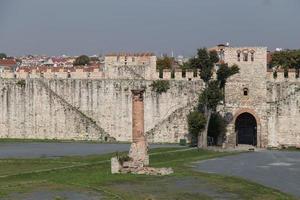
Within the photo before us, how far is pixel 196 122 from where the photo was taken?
4797 centimetres

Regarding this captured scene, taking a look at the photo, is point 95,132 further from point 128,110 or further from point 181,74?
point 181,74

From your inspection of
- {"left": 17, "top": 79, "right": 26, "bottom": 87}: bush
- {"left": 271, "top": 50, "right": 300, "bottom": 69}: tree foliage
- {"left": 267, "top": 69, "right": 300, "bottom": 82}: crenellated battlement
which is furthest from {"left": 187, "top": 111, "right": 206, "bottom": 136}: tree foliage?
{"left": 271, "top": 50, "right": 300, "bottom": 69}: tree foliage

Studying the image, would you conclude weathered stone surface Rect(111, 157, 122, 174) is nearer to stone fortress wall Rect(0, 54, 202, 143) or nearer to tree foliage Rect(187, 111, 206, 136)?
tree foliage Rect(187, 111, 206, 136)

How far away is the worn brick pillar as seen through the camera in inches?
1348

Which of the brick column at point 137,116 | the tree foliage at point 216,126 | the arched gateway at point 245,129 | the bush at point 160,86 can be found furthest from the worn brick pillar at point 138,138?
the arched gateway at point 245,129

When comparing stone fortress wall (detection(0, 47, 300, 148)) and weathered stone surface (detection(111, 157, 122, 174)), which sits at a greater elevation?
stone fortress wall (detection(0, 47, 300, 148))

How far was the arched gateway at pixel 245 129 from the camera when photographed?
52969 mm

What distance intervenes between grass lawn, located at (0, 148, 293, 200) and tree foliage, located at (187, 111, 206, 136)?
944cm

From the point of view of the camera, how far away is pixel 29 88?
55656mm

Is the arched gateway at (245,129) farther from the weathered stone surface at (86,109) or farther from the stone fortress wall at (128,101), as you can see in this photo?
the weathered stone surface at (86,109)

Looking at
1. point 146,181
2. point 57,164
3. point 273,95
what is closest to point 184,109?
point 273,95

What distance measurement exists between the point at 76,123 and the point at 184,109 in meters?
7.81

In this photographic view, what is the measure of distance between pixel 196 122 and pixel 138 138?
532 inches

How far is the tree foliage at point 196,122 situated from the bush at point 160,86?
4.22 meters
